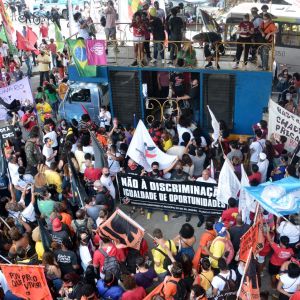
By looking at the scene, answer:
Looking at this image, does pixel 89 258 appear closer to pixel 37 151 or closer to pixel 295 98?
pixel 37 151

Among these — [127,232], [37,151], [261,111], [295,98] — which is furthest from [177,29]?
[127,232]

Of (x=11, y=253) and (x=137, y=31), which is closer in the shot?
(x=11, y=253)

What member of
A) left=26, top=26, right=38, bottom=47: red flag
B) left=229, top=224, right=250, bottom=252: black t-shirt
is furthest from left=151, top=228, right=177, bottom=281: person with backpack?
left=26, top=26, right=38, bottom=47: red flag

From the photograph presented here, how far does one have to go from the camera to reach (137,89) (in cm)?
1412

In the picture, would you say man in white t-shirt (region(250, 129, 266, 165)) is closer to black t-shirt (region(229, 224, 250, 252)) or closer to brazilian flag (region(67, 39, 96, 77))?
black t-shirt (region(229, 224, 250, 252))

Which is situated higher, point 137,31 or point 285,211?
point 137,31

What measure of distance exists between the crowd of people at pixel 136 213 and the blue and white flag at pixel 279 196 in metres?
0.25

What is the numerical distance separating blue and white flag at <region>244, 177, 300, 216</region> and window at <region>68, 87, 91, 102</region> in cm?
734

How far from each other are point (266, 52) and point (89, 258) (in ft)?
25.7

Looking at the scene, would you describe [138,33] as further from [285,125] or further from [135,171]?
[285,125]

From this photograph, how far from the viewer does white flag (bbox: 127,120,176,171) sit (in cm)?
1065

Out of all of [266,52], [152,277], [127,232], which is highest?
[266,52]

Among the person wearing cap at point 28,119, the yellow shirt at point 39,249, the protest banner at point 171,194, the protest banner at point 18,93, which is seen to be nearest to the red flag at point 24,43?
the protest banner at point 18,93

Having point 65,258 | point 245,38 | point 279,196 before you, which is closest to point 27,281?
point 65,258
